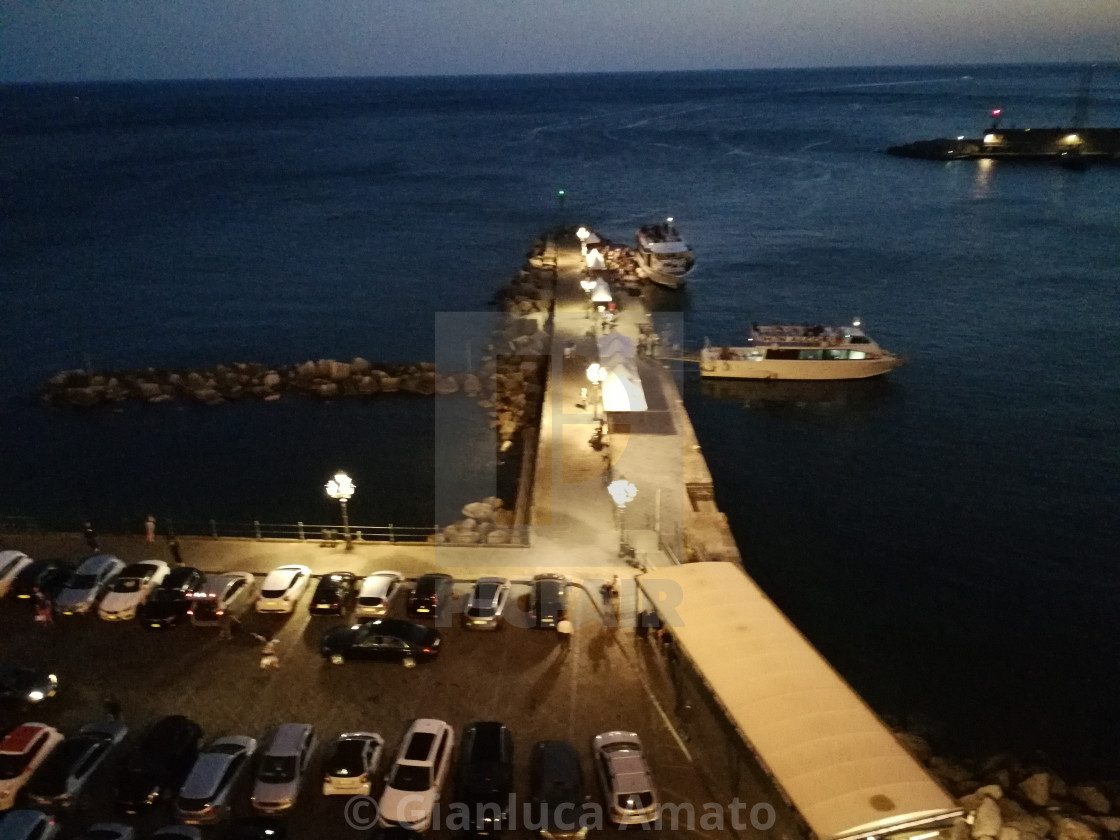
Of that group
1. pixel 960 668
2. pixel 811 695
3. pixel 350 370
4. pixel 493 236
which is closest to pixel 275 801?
pixel 811 695

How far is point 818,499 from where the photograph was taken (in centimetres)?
3006

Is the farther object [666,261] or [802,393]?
[666,261]

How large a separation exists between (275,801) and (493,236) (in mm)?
68022

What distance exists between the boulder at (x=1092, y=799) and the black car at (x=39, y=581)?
76.9 feet

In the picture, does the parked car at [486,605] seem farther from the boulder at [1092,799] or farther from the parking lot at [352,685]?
the boulder at [1092,799]

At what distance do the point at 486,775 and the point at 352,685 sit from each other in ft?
13.9

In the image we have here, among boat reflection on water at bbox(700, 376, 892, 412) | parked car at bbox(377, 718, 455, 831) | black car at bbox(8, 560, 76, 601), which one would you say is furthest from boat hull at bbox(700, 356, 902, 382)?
black car at bbox(8, 560, 76, 601)

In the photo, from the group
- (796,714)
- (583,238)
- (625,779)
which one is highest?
(583,238)

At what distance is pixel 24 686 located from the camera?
601 inches

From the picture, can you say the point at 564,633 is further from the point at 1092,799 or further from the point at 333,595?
the point at 1092,799

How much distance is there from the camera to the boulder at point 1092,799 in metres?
16.4

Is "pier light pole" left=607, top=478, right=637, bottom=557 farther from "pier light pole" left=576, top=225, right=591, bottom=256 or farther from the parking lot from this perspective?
"pier light pole" left=576, top=225, right=591, bottom=256

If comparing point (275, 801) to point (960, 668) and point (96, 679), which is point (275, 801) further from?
point (960, 668)

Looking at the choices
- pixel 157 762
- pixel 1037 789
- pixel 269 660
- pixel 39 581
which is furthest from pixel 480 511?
pixel 1037 789
